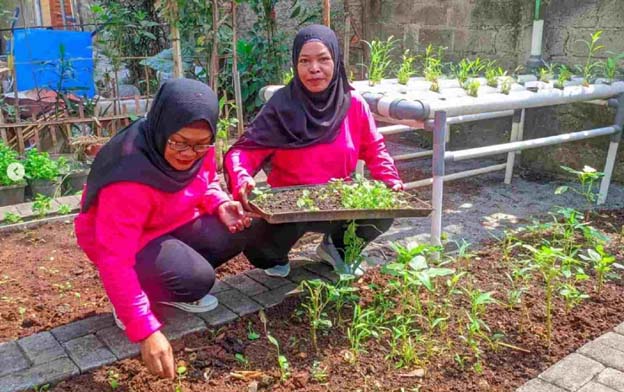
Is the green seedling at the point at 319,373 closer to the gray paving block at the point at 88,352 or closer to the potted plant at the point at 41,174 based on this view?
the gray paving block at the point at 88,352

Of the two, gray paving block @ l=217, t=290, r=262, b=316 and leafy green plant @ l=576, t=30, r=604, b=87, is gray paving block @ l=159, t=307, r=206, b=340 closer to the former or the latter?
gray paving block @ l=217, t=290, r=262, b=316

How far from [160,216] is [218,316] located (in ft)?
1.59

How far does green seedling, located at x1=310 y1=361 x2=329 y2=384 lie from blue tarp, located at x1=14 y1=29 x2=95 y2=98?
4712 millimetres

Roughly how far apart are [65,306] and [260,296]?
0.84m

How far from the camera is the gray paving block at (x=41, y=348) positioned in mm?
2131

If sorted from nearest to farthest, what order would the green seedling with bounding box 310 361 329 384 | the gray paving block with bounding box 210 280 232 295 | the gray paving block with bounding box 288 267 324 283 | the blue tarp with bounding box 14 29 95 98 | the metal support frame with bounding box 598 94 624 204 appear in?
the green seedling with bounding box 310 361 329 384, the gray paving block with bounding box 210 280 232 295, the gray paving block with bounding box 288 267 324 283, the metal support frame with bounding box 598 94 624 204, the blue tarp with bounding box 14 29 95 98

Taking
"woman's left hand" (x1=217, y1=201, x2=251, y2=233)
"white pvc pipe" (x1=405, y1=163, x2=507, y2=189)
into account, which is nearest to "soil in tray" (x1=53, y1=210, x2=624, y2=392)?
"woman's left hand" (x1=217, y1=201, x2=251, y2=233)

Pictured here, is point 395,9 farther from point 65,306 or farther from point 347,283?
point 65,306

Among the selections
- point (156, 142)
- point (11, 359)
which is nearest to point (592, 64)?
point (156, 142)

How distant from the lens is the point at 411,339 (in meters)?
2.26

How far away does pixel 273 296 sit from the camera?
2607mm

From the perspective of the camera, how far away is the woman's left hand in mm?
2381

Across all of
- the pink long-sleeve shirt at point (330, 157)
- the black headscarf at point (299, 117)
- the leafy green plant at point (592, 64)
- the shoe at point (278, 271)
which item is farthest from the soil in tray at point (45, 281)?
the leafy green plant at point (592, 64)

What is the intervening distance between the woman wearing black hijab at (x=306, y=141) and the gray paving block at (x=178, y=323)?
0.41 metres
